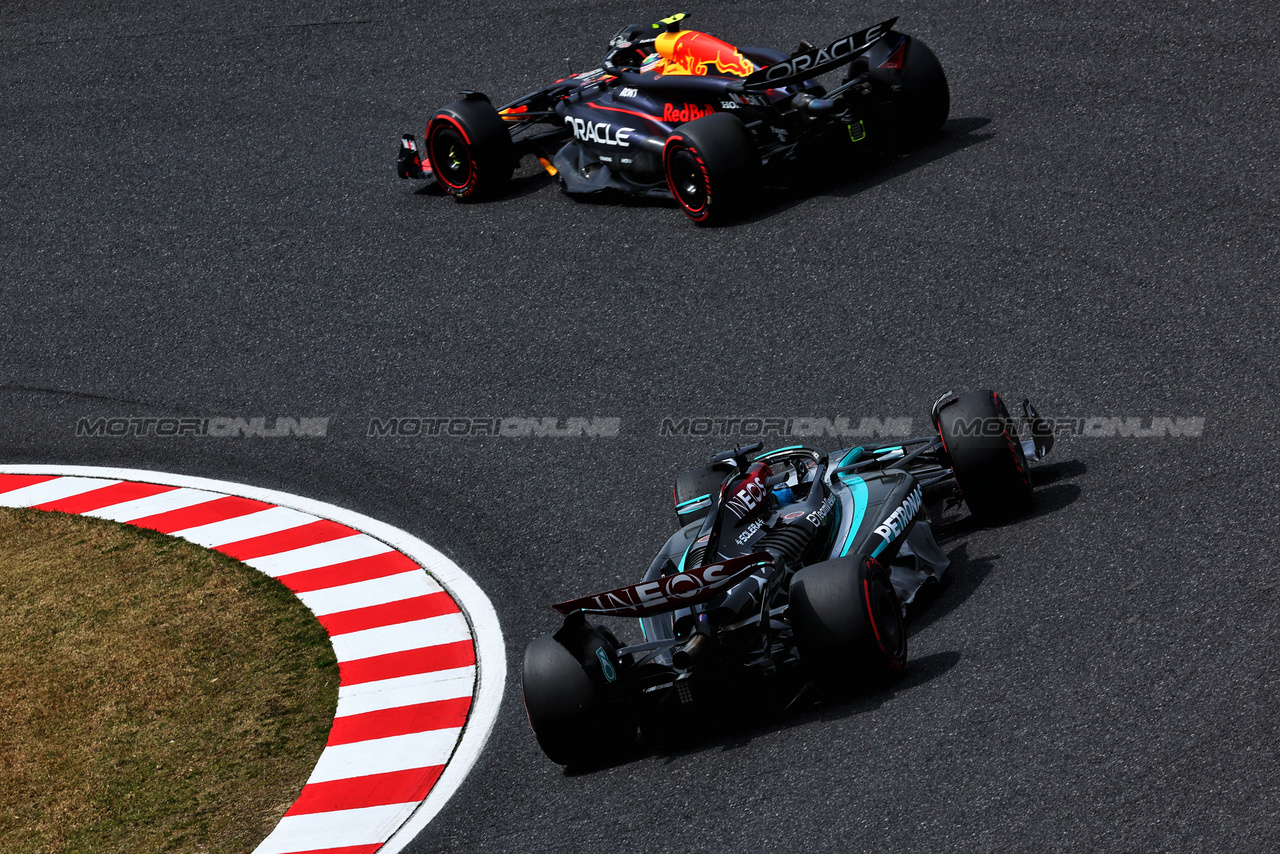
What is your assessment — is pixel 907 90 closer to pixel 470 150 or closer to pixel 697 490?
pixel 470 150

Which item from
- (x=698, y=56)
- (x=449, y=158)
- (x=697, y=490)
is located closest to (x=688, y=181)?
(x=698, y=56)

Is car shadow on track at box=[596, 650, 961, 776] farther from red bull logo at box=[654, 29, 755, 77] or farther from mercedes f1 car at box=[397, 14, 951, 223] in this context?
red bull logo at box=[654, 29, 755, 77]

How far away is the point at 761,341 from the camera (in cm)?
1040

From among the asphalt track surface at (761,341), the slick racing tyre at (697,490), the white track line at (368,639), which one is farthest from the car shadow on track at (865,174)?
the white track line at (368,639)

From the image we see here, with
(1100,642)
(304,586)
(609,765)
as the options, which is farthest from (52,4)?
(1100,642)

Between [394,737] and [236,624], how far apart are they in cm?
187

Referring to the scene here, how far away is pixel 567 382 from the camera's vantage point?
34.9ft

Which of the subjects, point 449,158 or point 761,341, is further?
point 449,158

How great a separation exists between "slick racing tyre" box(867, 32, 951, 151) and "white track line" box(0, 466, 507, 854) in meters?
5.72

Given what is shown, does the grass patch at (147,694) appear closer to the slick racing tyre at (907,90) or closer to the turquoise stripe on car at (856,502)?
the turquoise stripe on car at (856,502)

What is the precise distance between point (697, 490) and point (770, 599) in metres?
1.75

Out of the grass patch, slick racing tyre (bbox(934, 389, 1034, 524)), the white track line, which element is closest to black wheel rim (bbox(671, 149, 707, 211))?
the white track line

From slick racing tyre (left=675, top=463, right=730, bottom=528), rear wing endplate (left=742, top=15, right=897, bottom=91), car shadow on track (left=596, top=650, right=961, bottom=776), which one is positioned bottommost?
car shadow on track (left=596, top=650, right=961, bottom=776)

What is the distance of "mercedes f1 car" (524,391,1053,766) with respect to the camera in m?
6.07
